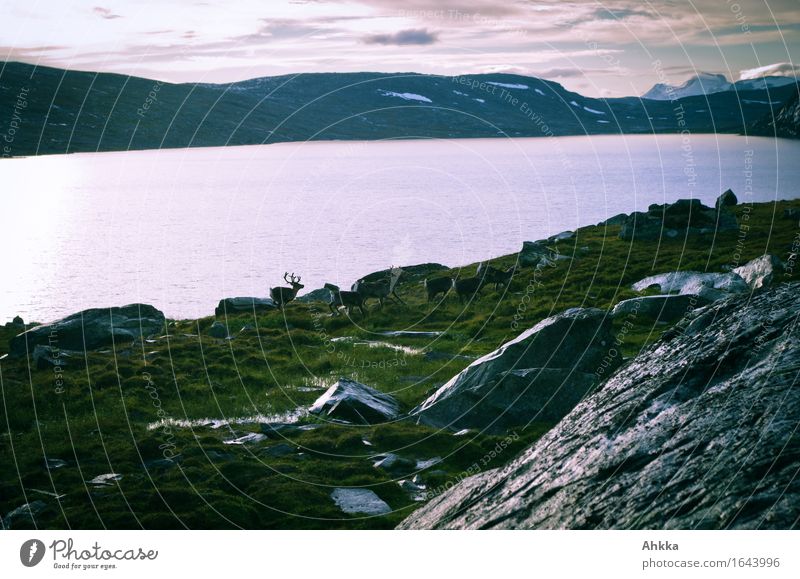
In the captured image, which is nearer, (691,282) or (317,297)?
(691,282)

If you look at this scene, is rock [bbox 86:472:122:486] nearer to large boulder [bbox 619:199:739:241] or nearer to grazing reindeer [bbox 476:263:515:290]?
grazing reindeer [bbox 476:263:515:290]

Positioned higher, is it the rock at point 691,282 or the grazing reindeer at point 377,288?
the rock at point 691,282

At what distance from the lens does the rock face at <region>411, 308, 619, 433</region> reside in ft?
59.0

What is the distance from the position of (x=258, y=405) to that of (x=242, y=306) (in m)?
16.0

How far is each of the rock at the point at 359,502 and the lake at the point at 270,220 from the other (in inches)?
661

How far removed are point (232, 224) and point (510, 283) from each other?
53.7 meters

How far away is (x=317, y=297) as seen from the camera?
41.3m

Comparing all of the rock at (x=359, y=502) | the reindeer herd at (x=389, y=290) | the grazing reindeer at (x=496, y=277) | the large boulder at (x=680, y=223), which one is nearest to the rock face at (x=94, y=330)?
the reindeer herd at (x=389, y=290)

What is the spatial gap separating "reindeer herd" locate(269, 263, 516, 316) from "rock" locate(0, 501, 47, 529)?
20.2 meters

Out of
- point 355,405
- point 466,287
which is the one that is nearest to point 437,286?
point 466,287

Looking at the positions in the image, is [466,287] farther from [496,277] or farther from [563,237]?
[563,237]

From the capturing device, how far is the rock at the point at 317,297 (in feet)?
132

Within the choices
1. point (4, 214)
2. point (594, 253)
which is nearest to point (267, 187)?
point (4, 214)

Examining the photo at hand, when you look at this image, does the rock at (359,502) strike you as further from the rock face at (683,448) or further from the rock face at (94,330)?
the rock face at (94,330)
